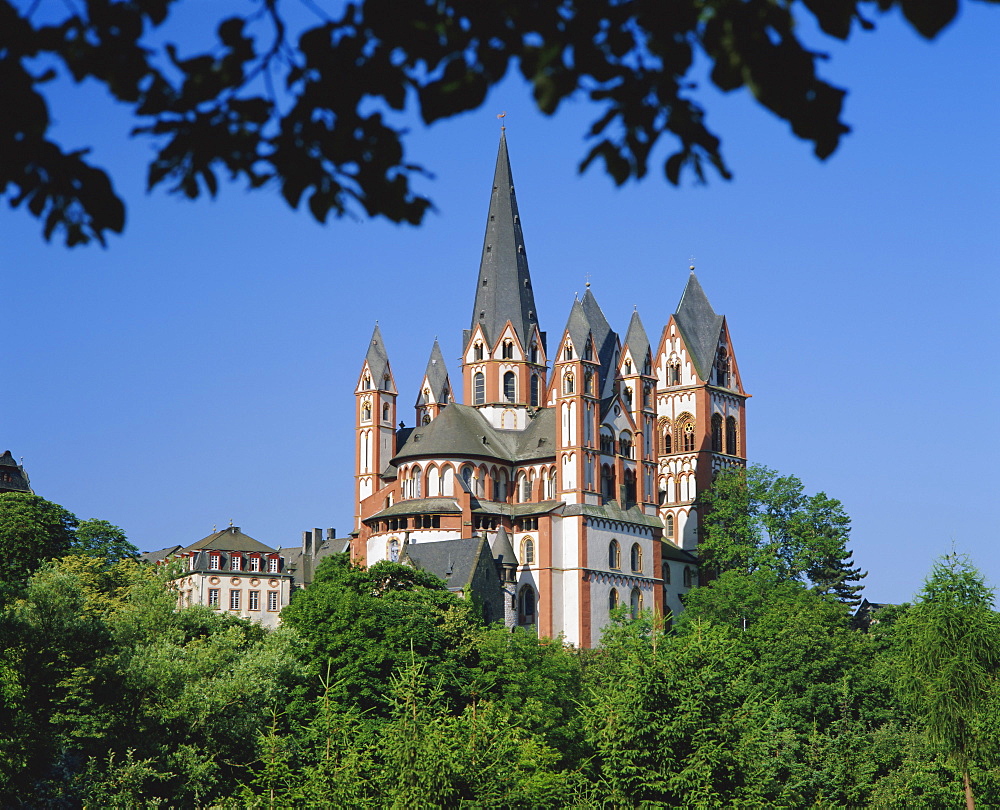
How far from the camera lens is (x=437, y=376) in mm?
103312

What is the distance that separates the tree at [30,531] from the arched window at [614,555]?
32.0 m

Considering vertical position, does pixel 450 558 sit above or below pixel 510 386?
below

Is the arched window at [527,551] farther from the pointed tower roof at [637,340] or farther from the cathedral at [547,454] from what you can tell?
the pointed tower roof at [637,340]

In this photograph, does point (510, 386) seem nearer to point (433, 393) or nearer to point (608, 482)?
point (433, 393)

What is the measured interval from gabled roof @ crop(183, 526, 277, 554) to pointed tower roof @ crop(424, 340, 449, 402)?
15.9 m

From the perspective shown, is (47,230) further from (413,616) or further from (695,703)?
(413,616)

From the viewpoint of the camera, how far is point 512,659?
55938mm

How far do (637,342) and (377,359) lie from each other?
18781 millimetres

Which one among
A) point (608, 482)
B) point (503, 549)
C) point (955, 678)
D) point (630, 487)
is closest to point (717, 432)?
point (630, 487)

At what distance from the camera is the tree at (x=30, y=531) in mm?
76938

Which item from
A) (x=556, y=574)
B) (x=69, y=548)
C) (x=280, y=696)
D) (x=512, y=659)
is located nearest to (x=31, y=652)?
(x=280, y=696)

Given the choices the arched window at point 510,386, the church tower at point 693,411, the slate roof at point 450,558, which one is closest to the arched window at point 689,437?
the church tower at point 693,411

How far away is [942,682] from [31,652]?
27706 mm

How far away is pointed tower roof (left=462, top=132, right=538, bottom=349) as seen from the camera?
100562 mm
